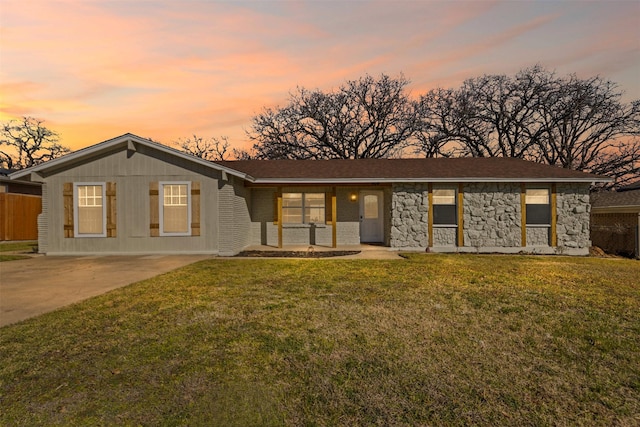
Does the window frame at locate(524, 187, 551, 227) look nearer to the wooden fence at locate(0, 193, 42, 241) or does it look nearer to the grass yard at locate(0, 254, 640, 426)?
the grass yard at locate(0, 254, 640, 426)

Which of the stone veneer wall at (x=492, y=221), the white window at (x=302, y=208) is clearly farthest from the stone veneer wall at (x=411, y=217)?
the white window at (x=302, y=208)

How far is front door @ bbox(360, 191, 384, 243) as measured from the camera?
15.0 metres

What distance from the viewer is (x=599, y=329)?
4285 millimetres

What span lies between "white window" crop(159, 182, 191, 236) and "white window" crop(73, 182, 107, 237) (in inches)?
84.7

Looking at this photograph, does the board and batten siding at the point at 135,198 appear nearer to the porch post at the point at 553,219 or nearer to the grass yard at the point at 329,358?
the grass yard at the point at 329,358

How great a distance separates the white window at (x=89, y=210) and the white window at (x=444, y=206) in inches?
489

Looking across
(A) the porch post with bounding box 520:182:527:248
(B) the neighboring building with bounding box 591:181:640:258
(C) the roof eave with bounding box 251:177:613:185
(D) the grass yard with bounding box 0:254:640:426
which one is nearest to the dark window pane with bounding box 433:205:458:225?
(C) the roof eave with bounding box 251:177:613:185

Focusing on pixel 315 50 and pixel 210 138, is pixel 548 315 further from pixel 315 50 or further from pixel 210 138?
pixel 210 138

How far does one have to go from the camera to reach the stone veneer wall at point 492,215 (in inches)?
505

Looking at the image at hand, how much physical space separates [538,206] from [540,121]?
1760 centimetres

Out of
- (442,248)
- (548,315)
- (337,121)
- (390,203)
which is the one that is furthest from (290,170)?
(337,121)

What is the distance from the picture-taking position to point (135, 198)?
11695mm

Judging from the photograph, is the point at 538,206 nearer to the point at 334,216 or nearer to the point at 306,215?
the point at 334,216

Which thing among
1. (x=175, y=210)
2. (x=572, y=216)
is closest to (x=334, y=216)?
(x=175, y=210)
